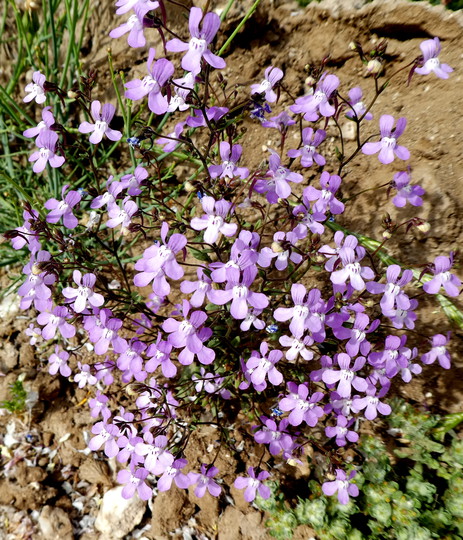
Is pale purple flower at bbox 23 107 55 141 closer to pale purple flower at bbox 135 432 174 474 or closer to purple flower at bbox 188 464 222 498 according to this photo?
pale purple flower at bbox 135 432 174 474

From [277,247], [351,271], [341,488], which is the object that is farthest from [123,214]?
[341,488]

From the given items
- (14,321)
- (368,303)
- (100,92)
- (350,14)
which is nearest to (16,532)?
(14,321)

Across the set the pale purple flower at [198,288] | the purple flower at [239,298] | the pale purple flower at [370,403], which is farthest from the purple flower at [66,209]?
the pale purple flower at [370,403]

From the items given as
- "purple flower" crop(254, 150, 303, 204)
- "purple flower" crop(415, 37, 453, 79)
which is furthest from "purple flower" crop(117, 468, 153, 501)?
"purple flower" crop(415, 37, 453, 79)

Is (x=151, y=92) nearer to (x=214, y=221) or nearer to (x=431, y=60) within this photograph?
(x=214, y=221)

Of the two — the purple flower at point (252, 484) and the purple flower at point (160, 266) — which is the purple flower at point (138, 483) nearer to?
the purple flower at point (252, 484)
